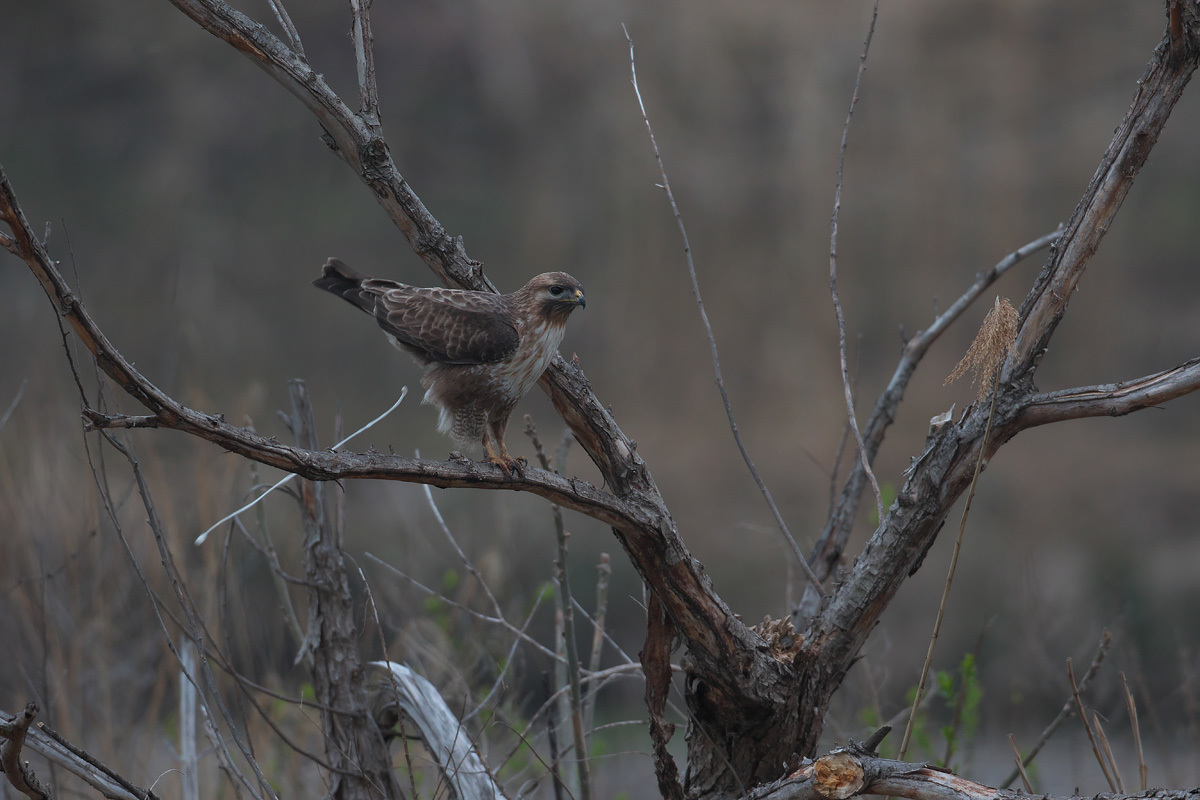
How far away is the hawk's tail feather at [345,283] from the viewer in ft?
8.74

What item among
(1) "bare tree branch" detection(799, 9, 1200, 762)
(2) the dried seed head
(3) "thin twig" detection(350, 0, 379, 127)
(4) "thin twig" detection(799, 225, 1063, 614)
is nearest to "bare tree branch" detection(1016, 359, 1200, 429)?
(1) "bare tree branch" detection(799, 9, 1200, 762)

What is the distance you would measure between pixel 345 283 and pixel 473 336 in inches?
20.9

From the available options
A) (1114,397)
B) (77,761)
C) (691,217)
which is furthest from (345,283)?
(691,217)

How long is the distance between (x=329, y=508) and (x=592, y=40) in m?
12.0

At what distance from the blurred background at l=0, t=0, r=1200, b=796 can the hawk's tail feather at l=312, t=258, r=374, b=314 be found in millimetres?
6360

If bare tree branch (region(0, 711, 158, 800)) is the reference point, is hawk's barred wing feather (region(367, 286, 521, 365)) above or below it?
above

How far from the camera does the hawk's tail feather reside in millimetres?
2664

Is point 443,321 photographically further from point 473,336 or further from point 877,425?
point 877,425

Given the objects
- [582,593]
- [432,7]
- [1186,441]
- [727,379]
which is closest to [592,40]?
[432,7]

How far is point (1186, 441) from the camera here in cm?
1142

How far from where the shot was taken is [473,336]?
8.05ft

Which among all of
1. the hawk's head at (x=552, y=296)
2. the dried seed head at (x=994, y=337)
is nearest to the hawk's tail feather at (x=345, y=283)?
the hawk's head at (x=552, y=296)

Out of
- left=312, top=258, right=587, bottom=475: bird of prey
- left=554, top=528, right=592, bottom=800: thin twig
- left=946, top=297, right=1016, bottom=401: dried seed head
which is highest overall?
left=312, top=258, right=587, bottom=475: bird of prey

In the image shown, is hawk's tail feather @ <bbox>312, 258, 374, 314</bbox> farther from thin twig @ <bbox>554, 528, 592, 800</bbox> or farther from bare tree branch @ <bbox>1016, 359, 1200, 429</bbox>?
bare tree branch @ <bbox>1016, 359, 1200, 429</bbox>
